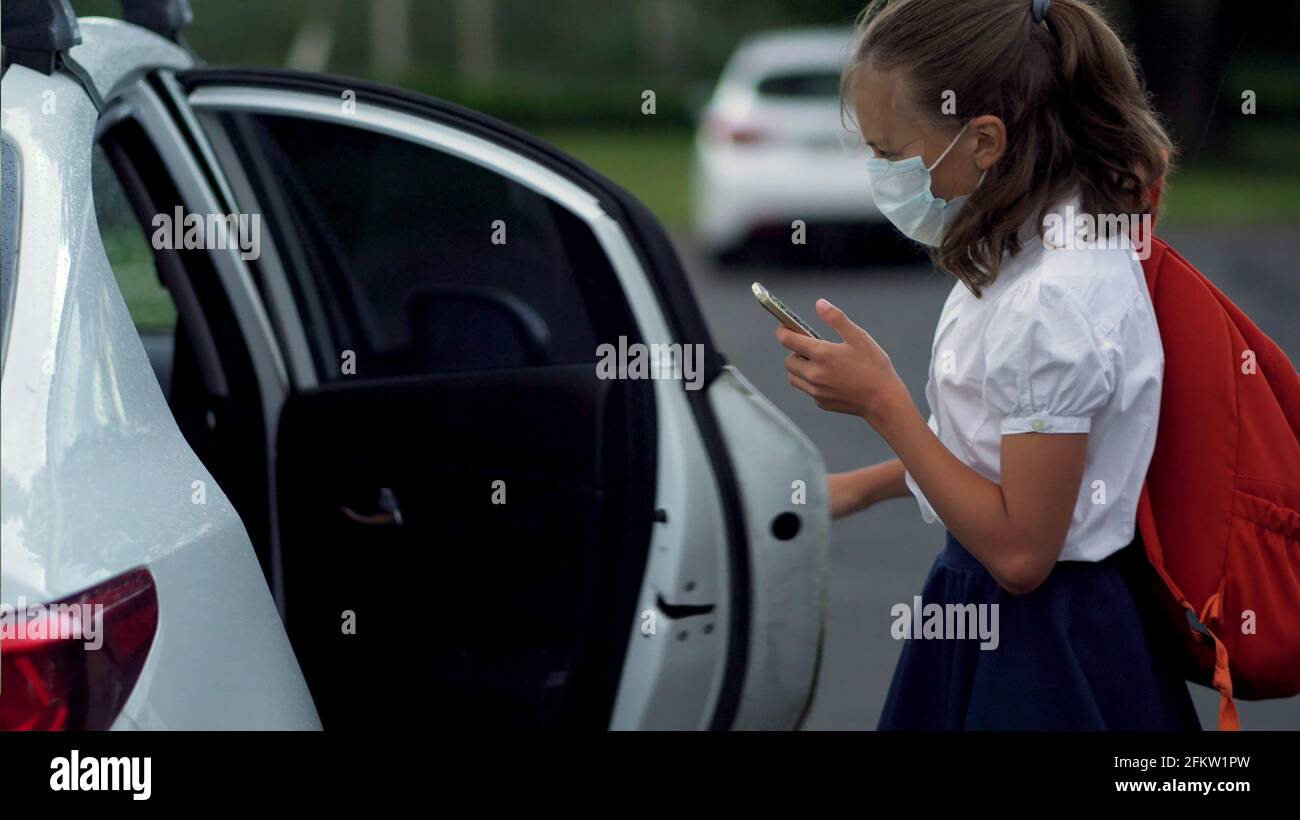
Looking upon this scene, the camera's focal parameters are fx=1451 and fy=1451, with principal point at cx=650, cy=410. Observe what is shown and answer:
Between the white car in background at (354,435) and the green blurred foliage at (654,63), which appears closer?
the white car in background at (354,435)

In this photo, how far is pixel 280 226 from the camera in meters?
2.93

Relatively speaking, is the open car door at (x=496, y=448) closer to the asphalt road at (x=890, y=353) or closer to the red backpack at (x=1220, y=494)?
the red backpack at (x=1220, y=494)

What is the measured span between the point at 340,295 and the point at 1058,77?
1.69 meters

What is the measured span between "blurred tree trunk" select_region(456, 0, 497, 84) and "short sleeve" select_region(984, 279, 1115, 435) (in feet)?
98.5

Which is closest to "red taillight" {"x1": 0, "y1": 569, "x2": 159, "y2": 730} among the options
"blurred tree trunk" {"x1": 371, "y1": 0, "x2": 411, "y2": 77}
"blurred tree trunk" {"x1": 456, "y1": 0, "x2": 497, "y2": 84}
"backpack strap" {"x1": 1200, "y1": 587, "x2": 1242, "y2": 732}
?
Answer: "backpack strap" {"x1": 1200, "y1": 587, "x2": 1242, "y2": 732}

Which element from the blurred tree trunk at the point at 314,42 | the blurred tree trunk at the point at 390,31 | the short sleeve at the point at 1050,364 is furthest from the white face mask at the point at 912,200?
the blurred tree trunk at the point at 390,31

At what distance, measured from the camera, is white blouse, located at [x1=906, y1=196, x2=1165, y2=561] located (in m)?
1.71

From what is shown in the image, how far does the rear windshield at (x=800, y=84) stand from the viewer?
1034 centimetres

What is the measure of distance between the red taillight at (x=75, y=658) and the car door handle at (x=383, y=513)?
1.14m

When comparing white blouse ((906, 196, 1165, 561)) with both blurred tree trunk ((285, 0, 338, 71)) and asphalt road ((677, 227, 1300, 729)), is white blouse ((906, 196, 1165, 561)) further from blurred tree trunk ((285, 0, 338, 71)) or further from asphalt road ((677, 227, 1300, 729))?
blurred tree trunk ((285, 0, 338, 71))

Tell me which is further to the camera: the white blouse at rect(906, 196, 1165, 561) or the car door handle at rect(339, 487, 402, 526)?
the car door handle at rect(339, 487, 402, 526)

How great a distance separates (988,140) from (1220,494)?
53 cm
